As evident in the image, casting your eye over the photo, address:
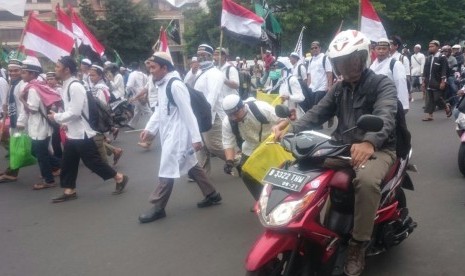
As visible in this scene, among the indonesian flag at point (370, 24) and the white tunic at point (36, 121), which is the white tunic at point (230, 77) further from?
the white tunic at point (36, 121)

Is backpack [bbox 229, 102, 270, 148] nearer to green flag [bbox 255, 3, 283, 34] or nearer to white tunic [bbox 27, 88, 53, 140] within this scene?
white tunic [bbox 27, 88, 53, 140]

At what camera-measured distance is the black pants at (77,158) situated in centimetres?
678

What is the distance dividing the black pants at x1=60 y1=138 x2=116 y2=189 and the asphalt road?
38cm

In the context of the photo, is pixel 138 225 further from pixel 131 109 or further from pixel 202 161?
pixel 131 109

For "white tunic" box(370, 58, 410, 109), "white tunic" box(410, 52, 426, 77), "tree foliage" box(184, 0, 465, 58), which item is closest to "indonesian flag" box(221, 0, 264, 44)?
"white tunic" box(370, 58, 410, 109)

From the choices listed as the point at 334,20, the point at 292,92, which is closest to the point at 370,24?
the point at 292,92

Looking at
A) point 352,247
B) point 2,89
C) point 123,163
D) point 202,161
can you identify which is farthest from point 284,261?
point 2,89

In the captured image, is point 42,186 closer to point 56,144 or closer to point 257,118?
point 56,144

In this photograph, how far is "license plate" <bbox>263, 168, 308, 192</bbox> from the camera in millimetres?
3161

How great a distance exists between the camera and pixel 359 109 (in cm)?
377

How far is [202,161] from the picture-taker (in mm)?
7195

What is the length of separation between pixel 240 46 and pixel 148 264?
125 ft

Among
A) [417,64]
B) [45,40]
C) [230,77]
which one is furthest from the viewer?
[417,64]

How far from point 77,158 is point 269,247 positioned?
4.44m
